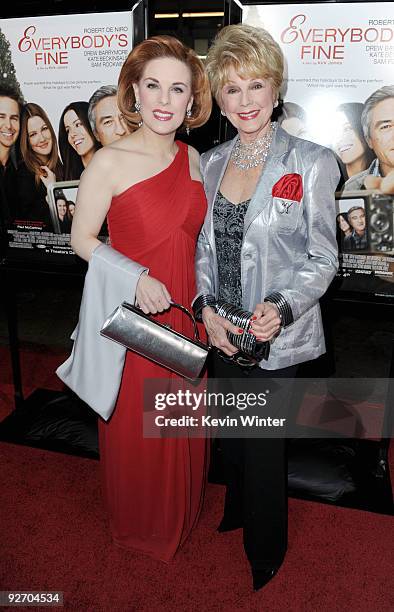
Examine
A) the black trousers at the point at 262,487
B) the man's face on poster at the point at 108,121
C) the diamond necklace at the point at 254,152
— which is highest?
the man's face on poster at the point at 108,121

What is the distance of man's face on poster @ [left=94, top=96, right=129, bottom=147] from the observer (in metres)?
2.30

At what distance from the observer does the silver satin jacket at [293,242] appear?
1.58 meters

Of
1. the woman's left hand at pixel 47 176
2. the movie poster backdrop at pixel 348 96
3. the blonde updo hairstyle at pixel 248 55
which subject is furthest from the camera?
the woman's left hand at pixel 47 176

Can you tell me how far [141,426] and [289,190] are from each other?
3.06 feet

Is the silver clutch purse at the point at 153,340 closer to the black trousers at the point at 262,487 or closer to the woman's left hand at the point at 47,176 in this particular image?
the black trousers at the point at 262,487

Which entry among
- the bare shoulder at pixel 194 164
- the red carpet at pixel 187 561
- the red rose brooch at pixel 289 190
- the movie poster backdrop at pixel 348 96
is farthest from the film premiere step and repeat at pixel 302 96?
the red carpet at pixel 187 561

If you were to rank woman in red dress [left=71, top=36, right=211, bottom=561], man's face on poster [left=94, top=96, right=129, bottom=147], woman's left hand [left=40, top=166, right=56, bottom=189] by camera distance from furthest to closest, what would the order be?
woman's left hand [left=40, top=166, right=56, bottom=189], man's face on poster [left=94, top=96, right=129, bottom=147], woman in red dress [left=71, top=36, right=211, bottom=561]

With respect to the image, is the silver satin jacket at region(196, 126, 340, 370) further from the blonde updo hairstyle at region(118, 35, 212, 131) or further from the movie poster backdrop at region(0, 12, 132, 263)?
the movie poster backdrop at region(0, 12, 132, 263)

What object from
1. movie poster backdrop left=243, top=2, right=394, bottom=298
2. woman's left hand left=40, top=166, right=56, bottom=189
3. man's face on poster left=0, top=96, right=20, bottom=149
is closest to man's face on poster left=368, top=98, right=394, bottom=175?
movie poster backdrop left=243, top=2, right=394, bottom=298

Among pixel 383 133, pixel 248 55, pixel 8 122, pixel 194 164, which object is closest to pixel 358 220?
pixel 383 133

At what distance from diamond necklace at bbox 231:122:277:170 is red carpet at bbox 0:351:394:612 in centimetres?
139

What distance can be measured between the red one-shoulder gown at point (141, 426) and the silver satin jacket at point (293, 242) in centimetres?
15

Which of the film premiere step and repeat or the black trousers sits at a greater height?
the film premiere step and repeat

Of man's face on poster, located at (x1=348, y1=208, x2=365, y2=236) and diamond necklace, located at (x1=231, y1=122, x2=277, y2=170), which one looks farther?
man's face on poster, located at (x1=348, y1=208, x2=365, y2=236)
